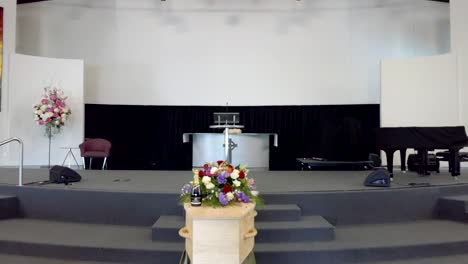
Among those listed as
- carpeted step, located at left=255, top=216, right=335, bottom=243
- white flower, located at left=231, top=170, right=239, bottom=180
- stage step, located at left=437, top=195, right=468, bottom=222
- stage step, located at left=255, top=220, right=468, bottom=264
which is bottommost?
stage step, located at left=255, top=220, right=468, bottom=264

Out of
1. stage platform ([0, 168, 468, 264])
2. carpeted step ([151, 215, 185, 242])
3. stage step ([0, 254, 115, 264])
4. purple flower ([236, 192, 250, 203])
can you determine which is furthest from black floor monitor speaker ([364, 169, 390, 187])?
stage step ([0, 254, 115, 264])

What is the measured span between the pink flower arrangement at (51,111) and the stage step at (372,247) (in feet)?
19.6

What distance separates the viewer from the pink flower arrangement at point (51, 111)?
7684 mm

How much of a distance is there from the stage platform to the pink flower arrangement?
9.83 feet

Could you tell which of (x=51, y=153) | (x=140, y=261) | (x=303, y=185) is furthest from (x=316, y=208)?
(x=51, y=153)

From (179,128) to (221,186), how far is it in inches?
280

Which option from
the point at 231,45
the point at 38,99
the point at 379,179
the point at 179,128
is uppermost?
the point at 231,45

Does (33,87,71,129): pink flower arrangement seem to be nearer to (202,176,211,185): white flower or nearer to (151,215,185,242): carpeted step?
(151,215,185,242): carpeted step

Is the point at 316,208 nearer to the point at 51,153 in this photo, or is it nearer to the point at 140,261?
the point at 140,261

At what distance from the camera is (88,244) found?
3482mm

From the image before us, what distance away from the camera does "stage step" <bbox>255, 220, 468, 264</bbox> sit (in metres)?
3.37

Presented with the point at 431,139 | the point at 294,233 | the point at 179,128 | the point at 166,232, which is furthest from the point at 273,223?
the point at 179,128

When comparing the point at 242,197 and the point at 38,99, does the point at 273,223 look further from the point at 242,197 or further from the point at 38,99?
the point at 38,99

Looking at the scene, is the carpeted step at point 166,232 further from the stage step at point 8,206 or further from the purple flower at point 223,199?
the stage step at point 8,206
